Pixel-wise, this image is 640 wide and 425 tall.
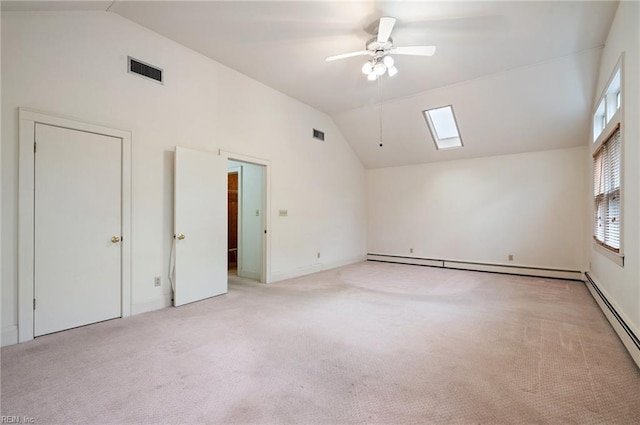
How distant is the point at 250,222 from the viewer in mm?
5691

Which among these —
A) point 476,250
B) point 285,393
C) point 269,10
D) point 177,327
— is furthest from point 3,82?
point 476,250

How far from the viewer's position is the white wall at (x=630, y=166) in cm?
247

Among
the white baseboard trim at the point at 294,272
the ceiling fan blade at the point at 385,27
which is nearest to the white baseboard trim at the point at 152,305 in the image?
the white baseboard trim at the point at 294,272

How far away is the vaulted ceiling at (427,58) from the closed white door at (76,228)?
127cm

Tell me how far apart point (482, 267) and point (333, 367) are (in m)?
5.19

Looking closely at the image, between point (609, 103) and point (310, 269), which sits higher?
point (609, 103)

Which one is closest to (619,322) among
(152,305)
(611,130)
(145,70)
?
(611,130)

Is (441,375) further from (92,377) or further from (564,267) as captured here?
(564,267)

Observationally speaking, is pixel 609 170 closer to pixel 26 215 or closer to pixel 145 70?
pixel 145 70

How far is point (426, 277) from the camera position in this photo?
568cm

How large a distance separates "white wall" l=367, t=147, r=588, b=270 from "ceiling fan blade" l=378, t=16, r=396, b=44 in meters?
4.22

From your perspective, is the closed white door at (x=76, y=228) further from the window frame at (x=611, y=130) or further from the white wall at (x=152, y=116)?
the window frame at (x=611, y=130)

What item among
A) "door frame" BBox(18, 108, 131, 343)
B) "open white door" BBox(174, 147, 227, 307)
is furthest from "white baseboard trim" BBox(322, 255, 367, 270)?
"door frame" BBox(18, 108, 131, 343)

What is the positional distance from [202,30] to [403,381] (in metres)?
4.13
